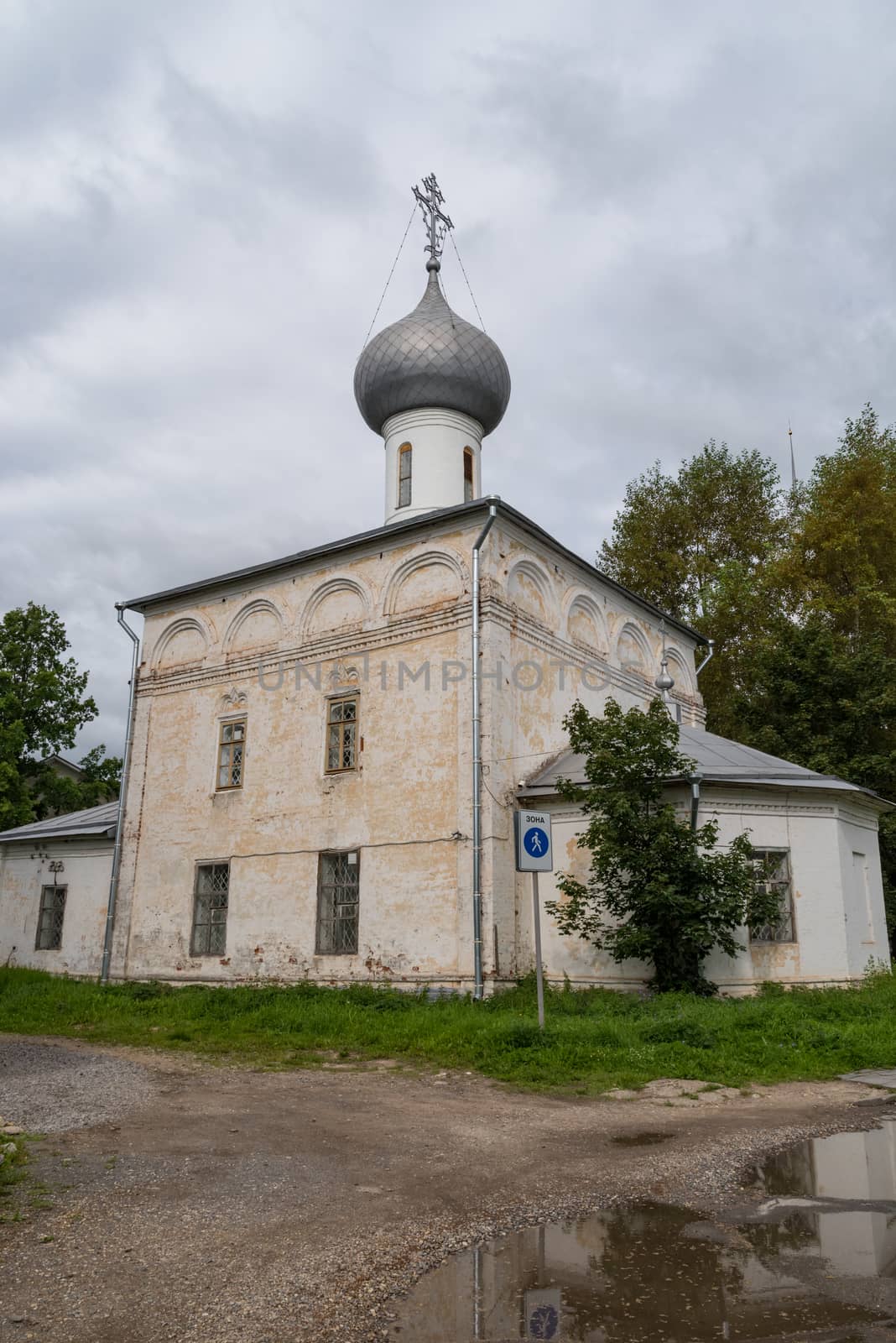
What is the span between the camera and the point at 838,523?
21.2 metres

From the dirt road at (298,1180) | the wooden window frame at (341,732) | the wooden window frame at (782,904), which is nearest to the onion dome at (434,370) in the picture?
the wooden window frame at (341,732)

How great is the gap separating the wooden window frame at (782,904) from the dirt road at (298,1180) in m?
5.01

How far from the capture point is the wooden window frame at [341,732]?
48.1ft

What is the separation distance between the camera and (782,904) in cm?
1265

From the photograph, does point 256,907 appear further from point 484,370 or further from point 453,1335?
point 453,1335

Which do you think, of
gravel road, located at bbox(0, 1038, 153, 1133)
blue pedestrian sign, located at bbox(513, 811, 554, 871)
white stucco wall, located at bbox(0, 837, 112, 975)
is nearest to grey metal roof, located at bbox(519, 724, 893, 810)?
blue pedestrian sign, located at bbox(513, 811, 554, 871)

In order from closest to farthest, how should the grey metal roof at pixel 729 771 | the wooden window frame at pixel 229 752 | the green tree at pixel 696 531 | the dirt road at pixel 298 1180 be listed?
the dirt road at pixel 298 1180, the grey metal roof at pixel 729 771, the wooden window frame at pixel 229 752, the green tree at pixel 696 531

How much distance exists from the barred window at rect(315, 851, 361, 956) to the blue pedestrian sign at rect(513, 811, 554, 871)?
16.9 ft

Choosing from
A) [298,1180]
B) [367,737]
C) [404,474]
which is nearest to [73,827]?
[367,737]

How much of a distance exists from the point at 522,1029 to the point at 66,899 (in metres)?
11.4

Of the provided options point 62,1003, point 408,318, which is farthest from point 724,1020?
point 408,318

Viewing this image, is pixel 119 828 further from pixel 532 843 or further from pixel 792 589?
pixel 792 589

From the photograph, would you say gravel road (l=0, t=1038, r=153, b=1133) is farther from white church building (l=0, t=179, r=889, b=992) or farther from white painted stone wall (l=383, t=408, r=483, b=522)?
white painted stone wall (l=383, t=408, r=483, b=522)

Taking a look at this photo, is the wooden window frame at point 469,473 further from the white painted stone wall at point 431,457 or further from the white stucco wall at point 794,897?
the white stucco wall at point 794,897
